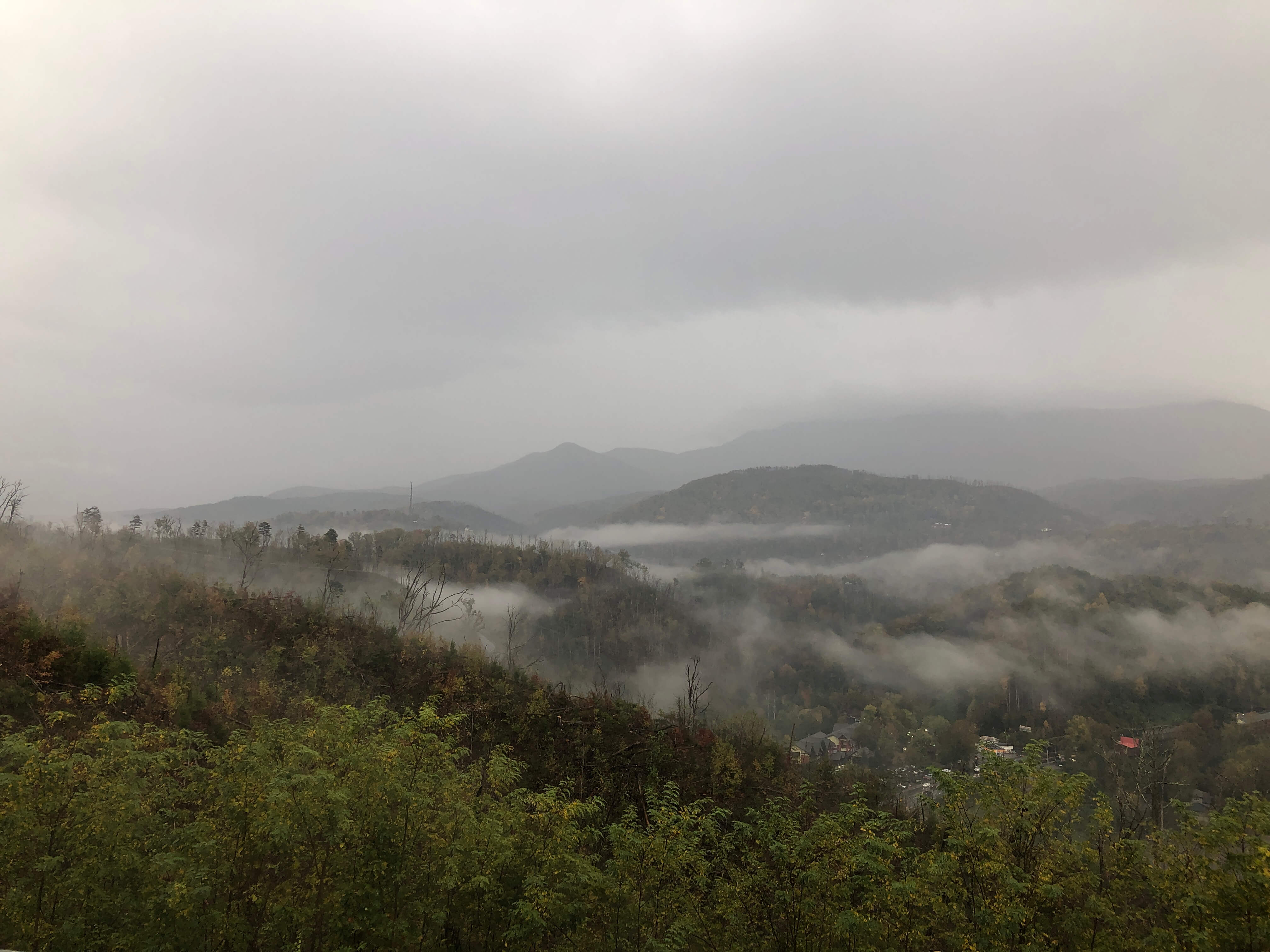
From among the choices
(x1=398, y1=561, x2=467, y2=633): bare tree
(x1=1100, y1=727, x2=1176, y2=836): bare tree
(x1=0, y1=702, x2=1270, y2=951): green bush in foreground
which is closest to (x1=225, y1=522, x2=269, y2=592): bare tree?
(x1=398, y1=561, x2=467, y2=633): bare tree

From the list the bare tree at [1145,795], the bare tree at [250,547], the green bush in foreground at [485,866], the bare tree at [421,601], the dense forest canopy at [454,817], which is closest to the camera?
the green bush in foreground at [485,866]

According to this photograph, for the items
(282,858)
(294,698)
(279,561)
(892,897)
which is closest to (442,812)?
(282,858)

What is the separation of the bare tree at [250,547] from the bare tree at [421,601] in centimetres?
1805

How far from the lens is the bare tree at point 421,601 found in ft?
208

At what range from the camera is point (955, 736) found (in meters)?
123

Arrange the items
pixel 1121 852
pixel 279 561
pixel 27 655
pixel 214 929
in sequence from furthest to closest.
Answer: pixel 279 561, pixel 27 655, pixel 1121 852, pixel 214 929

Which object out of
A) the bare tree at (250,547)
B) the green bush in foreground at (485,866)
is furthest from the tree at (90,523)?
the green bush in foreground at (485,866)

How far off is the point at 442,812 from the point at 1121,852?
1464 centimetres

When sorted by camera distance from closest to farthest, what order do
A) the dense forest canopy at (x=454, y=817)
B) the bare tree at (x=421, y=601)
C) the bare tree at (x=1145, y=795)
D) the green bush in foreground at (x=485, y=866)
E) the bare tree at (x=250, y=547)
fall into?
the green bush in foreground at (x=485, y=866), the dense forest canopy at (x=454, y=817), the bare tree at (x=1145, y=795), the bare tree at (x=421, y=601), the bare tree at (x=250, y=547)

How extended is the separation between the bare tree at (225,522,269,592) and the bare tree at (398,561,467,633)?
1805 centimetres

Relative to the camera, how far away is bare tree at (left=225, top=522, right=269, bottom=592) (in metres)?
75.6

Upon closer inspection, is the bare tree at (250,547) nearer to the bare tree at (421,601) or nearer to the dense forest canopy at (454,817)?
the dense forest canopy at (454,817)

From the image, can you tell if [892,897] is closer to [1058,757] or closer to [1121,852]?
[1121,852]

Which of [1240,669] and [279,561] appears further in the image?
[1240,669]
